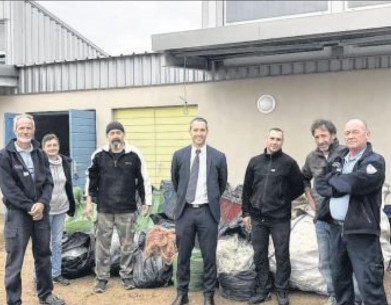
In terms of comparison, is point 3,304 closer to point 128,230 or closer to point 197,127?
point 128,230

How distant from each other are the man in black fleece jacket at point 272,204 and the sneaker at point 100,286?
5.23 ft

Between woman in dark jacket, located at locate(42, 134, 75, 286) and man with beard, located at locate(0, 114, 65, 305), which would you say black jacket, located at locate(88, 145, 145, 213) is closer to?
woman in dark jacket, located at locate(42, 134, 75, 286)

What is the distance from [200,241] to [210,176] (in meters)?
0.63

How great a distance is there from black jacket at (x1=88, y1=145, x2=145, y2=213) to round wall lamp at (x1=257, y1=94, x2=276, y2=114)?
3.73 m

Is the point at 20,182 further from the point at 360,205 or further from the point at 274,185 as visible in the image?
the point at 360,205

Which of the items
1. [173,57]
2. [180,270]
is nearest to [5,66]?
[173,57]

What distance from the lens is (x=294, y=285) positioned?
18.0 feet

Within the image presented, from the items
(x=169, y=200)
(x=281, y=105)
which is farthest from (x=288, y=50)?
(x=169, y=200)

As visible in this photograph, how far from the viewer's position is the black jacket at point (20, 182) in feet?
15.8

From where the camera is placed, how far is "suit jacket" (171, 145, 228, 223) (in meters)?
5.14

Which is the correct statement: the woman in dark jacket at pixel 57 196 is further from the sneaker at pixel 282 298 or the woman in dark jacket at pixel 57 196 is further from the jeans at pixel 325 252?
the jeans at pixel 325 252

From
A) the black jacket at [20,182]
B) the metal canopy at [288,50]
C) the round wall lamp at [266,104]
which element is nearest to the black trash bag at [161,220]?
the black jacket at [20,182]

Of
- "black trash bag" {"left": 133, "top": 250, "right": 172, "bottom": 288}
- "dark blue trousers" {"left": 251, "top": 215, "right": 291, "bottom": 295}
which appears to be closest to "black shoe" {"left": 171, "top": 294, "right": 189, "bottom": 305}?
"black trash bag" {"left": 133, "top": 250, "right": 172, "bottom": 288}

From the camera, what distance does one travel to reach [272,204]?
5.09m
